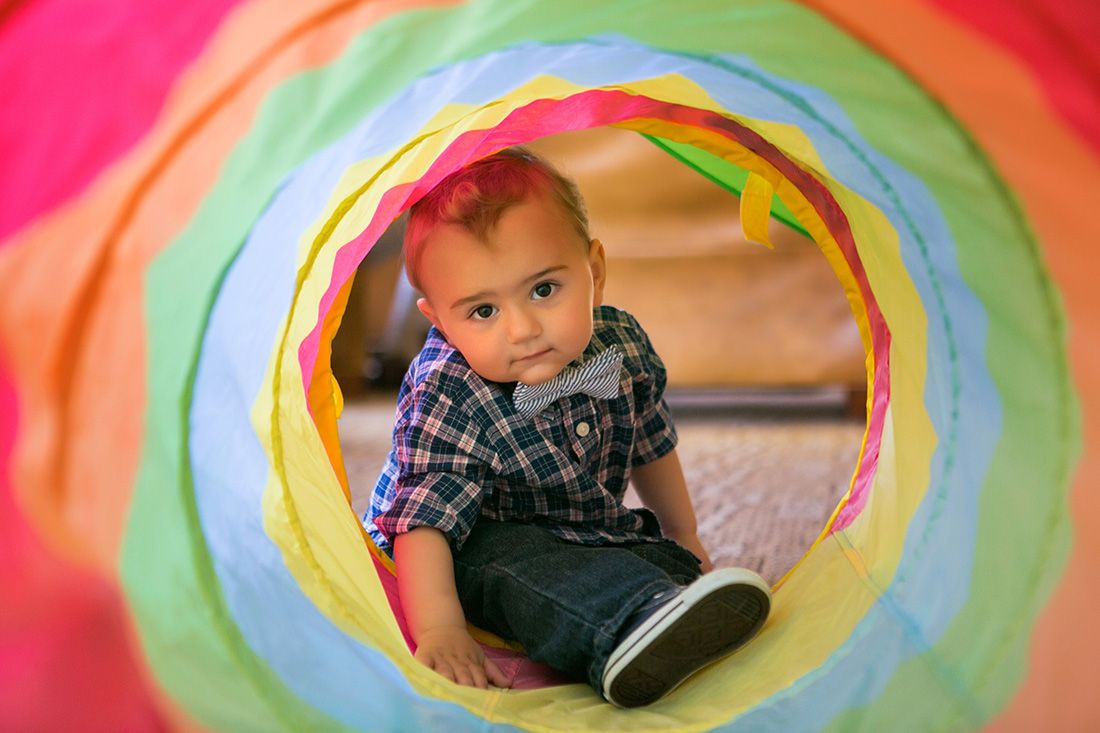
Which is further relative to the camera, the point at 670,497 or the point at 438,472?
the point at 670,497

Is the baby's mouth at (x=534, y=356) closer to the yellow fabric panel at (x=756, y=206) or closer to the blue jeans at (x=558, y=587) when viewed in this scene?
the blue jeans at (x=558, y=587)

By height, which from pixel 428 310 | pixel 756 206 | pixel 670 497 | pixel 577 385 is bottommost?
pixel 670 497

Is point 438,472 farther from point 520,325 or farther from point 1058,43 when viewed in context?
point 1058,43

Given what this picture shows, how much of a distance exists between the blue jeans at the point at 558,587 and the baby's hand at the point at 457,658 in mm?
48

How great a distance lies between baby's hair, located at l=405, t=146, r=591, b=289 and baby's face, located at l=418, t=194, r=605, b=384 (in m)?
0.01

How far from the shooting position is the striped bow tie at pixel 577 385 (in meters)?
1.21

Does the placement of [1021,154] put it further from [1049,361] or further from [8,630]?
[8,630]

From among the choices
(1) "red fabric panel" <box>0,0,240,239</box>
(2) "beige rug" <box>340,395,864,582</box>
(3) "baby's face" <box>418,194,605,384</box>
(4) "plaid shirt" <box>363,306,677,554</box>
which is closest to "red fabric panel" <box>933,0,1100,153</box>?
(1) "red fabric panel" <box>0,0,240,239</box>

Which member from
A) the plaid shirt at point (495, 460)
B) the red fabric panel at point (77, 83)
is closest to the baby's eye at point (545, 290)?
the plaid shirt at point (495, 460)

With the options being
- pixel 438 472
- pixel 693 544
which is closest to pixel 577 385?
pixel 438 472

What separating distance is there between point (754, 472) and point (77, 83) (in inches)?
60.3

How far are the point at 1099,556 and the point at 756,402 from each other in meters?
2.48

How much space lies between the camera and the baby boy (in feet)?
3.39

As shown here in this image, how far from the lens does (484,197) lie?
1.16 m
